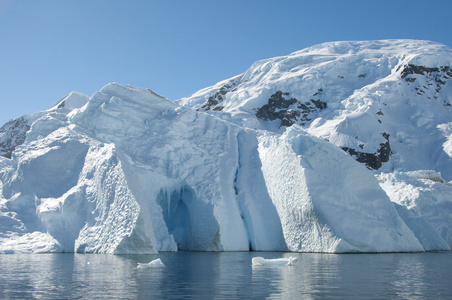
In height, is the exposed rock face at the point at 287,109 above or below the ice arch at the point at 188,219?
above

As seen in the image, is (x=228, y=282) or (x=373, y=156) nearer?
(x=228, y=282)

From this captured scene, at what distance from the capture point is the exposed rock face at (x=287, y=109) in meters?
64.6

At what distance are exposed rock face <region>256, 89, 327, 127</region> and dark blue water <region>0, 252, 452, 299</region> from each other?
160 feet

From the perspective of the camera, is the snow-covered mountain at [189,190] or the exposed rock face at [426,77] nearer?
the snow-covered mountain at [189,190]

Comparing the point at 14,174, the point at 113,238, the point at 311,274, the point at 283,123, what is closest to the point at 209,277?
the point at 311,274

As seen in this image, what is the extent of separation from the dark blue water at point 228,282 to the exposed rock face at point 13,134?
62443mm

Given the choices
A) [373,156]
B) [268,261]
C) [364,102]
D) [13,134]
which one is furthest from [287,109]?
[268,261]

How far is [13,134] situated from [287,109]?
46342mm

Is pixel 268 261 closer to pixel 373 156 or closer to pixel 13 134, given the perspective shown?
pixel 373 156

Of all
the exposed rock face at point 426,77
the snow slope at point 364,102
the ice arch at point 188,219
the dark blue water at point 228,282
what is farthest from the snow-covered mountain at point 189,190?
the exposed rock face at point 426,77

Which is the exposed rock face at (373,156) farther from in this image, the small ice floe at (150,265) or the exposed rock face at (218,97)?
the small ice floe at (150,265)

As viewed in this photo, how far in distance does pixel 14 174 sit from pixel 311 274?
2229cm

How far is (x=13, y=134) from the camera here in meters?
75.6

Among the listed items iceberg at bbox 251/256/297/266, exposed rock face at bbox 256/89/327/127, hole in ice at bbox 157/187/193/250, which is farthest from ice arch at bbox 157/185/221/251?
exposed rock face at bbox 256/89/327/127
